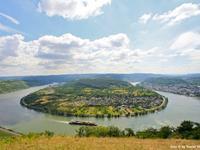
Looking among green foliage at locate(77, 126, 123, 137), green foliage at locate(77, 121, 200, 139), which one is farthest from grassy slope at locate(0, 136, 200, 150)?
green foliage at locate(77, 126, 123, 137)

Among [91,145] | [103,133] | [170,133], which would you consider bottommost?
[103,133]

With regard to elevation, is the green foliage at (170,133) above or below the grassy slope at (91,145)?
below

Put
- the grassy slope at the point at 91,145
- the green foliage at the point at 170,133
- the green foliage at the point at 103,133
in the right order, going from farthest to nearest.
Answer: the green foliage at the point at 103,133 < the green foliage at the point at 170,133 < the grassy slope at the point at 91,145

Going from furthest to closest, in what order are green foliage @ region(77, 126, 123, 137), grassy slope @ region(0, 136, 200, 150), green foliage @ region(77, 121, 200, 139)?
green foliage @ region(77, 126, 123, 137), green foliage @ region(77, 121, 200, 139), grassy slope @ region(0, 136, 200, 150)

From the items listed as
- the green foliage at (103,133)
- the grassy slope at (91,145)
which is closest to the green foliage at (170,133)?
the green foliage at (103,133)

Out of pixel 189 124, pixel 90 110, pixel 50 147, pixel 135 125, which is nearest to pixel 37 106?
pixel 90 110

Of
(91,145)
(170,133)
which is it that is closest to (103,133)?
(170,133)

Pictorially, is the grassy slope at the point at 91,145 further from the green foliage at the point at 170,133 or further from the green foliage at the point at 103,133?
the green foliage at the point at 103,133

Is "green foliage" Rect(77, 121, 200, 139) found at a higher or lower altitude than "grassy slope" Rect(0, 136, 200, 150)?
lower

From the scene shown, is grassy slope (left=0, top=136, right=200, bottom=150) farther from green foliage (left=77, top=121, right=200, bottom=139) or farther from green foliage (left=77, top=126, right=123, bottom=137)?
green foliage (left=77, top=126, right=123, bottom=137)

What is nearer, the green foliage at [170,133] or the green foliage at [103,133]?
the green foliage at [170,133]

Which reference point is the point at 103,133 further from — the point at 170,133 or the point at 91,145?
the point at 91,145

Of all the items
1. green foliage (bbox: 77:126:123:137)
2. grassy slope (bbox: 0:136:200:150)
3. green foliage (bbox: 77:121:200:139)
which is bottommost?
green foliage (bbox: 77:126:123:137)
